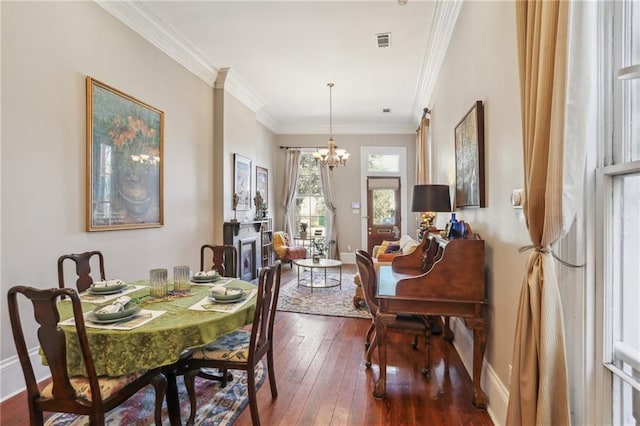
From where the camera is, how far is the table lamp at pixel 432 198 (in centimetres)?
307

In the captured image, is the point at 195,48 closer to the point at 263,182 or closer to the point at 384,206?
the point at 263,182

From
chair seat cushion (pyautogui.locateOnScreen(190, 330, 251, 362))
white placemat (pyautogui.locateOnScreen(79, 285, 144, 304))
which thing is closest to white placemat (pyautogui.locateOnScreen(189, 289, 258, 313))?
chair seat cushion (pyautogui.locateOnScreen(190, 330, 251, 362))

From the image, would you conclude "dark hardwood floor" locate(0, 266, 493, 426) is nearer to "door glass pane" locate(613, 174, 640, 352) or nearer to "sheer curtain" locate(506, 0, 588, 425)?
"sheer curtain" locate(506, 0, 588, 425)

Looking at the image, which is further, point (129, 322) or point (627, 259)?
point (129, 322)

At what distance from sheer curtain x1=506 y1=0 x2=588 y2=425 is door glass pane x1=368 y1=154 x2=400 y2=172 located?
6.43 m

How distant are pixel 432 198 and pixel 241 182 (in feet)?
11.4

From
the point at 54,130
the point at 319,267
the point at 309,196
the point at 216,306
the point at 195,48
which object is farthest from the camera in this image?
→ the point at 309,196

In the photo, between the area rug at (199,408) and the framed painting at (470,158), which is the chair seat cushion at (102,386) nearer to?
the area rug at (199,408)

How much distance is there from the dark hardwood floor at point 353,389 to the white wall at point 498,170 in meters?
0.25

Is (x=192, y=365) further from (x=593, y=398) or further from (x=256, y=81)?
(x=256, y=81)

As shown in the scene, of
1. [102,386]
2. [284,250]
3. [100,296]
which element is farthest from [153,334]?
[284,250]

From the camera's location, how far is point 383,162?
7.82 metres

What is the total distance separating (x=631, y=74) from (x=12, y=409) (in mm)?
3610

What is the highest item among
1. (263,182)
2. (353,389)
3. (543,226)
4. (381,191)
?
(263,182)
